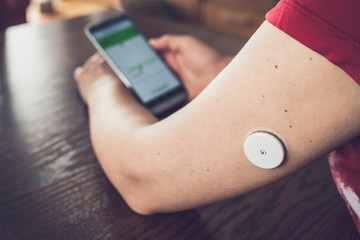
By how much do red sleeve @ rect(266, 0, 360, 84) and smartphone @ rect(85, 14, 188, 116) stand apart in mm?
409

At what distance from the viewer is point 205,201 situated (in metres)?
0.38

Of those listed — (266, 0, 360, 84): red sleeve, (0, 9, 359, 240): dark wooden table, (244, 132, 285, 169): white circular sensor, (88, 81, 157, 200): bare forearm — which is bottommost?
(0, 9, 359, 240): dark wooden table

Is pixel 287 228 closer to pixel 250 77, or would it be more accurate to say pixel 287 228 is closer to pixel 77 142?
pixel 250 77

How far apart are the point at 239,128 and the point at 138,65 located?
1.32ft

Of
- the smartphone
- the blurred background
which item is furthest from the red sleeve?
the blurred background

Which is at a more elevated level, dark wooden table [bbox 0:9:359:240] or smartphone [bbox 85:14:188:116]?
smartphone [bbox 85:14:188:116]

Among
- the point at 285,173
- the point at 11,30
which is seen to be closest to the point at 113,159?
the point at 285,173

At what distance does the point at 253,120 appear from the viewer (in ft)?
0.99

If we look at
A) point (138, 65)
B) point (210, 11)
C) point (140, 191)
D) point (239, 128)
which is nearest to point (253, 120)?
point (239, 128)

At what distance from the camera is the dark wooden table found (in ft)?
1.42

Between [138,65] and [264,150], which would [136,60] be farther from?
[264,150]

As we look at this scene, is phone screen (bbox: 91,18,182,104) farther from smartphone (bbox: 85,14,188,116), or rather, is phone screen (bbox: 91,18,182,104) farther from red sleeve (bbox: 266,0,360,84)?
red sleeve (bbox: 266,0,360,84)

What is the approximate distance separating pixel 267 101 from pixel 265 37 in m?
0.05

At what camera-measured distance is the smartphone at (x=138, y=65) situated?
25.7 inches
